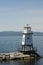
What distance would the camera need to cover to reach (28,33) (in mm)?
53406

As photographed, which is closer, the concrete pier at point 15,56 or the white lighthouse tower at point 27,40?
the concrete pier at point 15,56

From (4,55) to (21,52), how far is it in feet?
14.1

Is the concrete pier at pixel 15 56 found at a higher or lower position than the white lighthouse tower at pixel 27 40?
lower

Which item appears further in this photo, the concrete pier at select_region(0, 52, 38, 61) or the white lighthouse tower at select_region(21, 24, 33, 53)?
the white lighthouse tower at select_region(21, 24, 33, 53)

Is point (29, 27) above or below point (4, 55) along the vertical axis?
above

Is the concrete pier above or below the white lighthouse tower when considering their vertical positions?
below

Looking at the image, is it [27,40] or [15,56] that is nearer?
[15,56]

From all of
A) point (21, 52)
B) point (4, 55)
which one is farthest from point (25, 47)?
point (4, 55)

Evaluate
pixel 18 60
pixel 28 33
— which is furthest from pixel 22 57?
pixel 28 33

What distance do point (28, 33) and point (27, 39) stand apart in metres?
1.19

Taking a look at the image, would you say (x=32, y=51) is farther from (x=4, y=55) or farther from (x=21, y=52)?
(x=4, y=55)

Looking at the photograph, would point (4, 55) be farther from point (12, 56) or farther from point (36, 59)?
point (36, 59)

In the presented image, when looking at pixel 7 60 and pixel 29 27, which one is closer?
pixel 7 60

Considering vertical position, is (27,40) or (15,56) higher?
(27,40)
